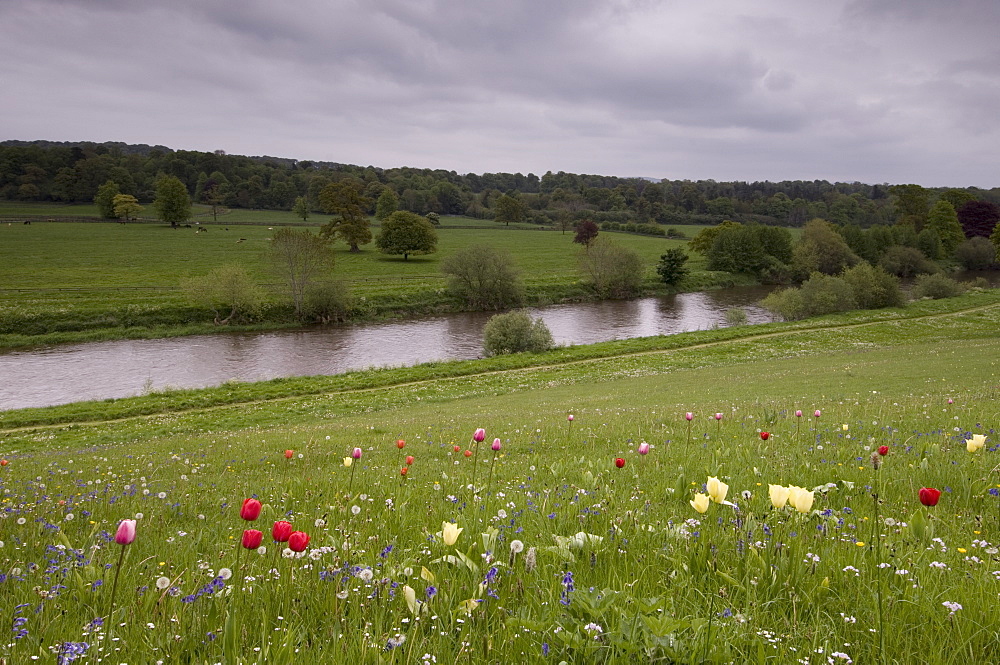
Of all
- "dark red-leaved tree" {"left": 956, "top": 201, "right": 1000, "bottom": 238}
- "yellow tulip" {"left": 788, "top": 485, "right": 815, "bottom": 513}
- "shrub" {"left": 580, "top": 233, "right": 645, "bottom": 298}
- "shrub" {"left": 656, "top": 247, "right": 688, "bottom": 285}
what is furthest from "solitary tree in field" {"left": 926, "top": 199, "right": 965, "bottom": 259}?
"yellow tulip" {"left": 788, "top": 485, "right": 815, "bottom": 513}

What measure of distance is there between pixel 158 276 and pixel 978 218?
151664mm

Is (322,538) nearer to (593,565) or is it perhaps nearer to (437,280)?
(593,565)

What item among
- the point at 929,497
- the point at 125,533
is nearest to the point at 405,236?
the point at 125,533

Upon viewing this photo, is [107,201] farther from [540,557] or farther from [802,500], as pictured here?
[802,500]

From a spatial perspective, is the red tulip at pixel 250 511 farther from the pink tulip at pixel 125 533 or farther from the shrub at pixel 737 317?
the shrub at pixel 737 317

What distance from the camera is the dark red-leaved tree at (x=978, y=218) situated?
11700cm

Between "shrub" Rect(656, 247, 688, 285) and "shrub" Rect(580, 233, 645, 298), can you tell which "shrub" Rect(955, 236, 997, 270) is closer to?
"shrub" Rect(656, 247, 688, 285)

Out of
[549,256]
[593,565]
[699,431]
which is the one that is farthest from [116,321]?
[549,256]

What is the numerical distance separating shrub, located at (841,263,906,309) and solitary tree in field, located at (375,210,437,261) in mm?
62145

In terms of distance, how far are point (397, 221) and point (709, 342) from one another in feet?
212

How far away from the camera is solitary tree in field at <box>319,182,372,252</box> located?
320ft

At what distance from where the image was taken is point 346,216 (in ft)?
328

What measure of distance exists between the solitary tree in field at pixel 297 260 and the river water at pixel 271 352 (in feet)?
18.9

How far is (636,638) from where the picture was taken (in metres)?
2.19
